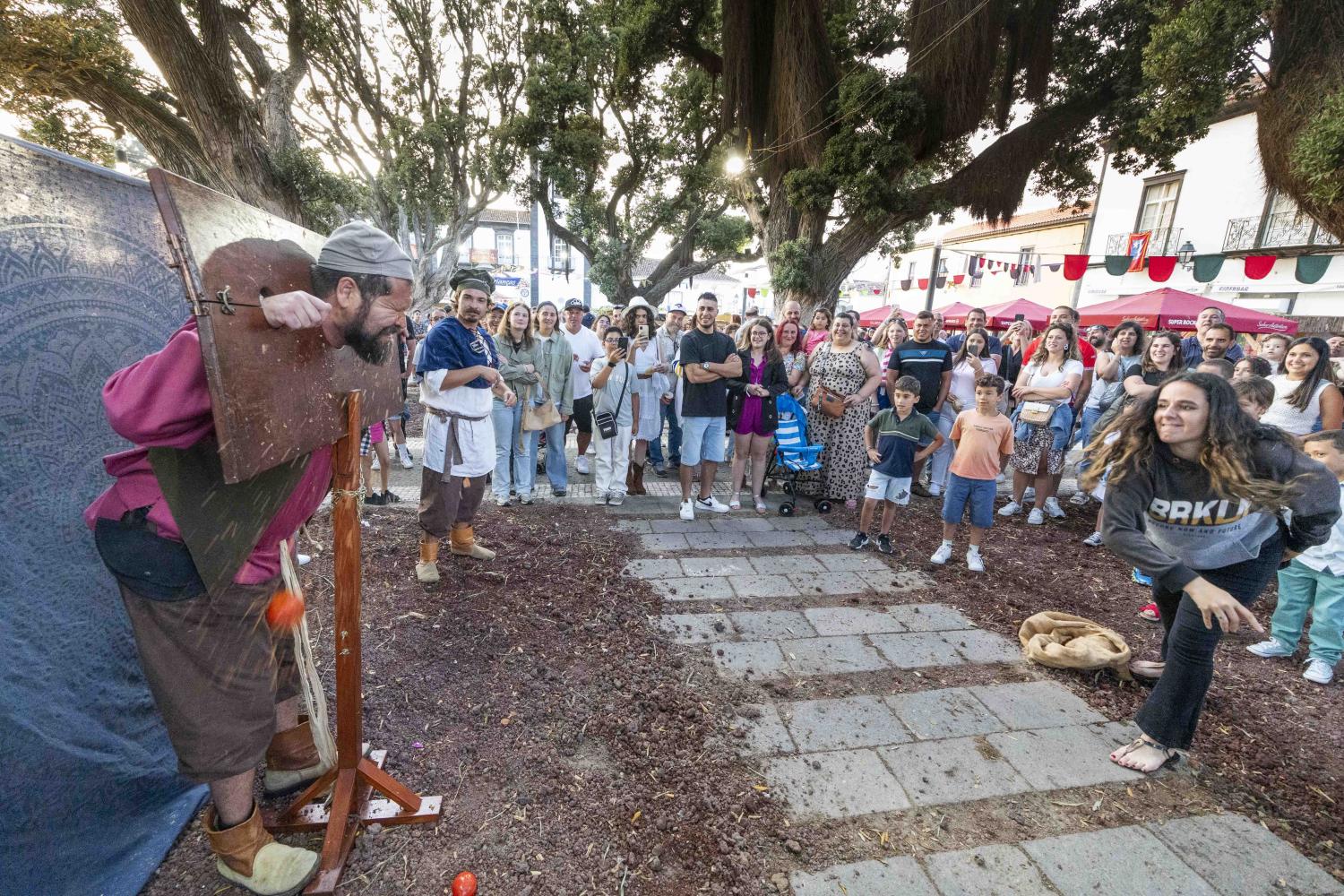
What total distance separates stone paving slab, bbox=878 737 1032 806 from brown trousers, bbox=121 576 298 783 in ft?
7.99

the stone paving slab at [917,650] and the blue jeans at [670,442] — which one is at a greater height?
the blue jeans at [670,442]

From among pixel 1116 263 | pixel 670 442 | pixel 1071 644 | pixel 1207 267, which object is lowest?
pixel 1071 644

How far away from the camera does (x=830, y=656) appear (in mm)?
3389

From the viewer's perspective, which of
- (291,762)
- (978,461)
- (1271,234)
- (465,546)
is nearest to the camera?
(291,762)

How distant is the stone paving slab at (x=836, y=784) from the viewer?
227 centimetres

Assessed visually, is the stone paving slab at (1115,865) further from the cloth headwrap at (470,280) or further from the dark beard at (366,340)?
the cloth headwrap at (470,280)

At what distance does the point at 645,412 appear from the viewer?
6.50 m

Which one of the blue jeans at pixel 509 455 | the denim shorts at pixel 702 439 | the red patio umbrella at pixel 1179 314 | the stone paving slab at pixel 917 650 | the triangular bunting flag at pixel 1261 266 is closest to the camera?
A: the stone paving slab at pixel 917 650

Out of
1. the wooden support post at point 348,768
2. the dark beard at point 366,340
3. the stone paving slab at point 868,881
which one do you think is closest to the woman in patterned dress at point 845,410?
the stone paving slab at point 868,881

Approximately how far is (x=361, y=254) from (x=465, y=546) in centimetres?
304

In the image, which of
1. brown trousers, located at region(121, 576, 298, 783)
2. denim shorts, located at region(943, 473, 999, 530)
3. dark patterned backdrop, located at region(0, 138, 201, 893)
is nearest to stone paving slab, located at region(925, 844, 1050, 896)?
brown trousers, located at region(121, 576, 298, 783)

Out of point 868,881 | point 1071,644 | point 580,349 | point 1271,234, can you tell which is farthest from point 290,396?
point 1271,234

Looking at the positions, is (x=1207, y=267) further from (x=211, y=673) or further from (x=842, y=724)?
(x=211, y=673)

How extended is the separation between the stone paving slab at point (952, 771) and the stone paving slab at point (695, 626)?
120 centimetres
